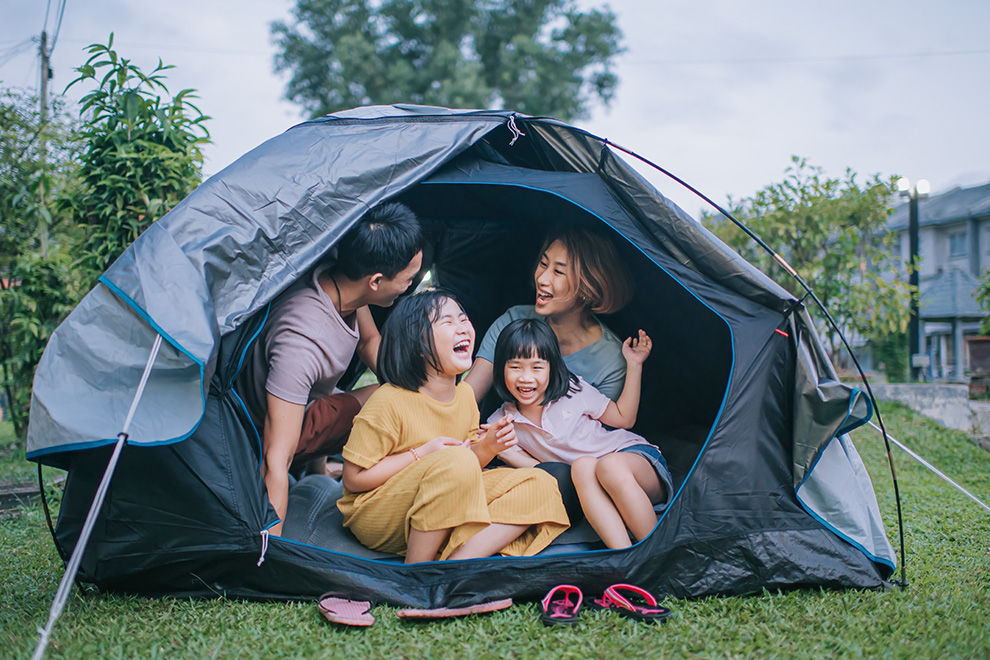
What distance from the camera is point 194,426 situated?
71.0 inches

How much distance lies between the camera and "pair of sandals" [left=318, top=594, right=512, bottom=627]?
6.18 feet

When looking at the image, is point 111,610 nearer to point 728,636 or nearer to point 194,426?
point 194,426

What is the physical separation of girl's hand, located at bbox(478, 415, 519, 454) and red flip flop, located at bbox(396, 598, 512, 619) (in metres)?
0.45

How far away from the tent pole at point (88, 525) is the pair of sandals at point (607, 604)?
114 cm

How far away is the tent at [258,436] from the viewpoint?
1.84 metres

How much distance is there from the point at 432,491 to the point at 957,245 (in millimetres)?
20895

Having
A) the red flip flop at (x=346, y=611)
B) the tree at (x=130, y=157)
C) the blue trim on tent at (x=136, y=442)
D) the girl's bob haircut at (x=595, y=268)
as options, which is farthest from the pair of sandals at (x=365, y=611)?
the tree at (x=130, y=157)

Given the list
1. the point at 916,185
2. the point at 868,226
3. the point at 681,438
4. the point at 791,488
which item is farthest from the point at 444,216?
the point at 916,185

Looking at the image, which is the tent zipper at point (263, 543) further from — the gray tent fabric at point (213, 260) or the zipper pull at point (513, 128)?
the zipper pull at point (513, 128)

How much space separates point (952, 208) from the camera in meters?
19.1

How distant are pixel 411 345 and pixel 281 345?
0.41 meters

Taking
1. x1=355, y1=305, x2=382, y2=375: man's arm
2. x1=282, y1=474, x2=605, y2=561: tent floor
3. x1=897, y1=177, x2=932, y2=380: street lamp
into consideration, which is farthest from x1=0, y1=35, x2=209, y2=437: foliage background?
x1=897, y1=177, x2=932, y2=380: street lamp

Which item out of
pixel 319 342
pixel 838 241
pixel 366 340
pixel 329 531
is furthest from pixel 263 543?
pixel 838 241

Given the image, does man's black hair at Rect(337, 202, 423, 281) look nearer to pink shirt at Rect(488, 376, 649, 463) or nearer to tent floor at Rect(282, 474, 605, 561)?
pink shirt at Rect(488, 376, 649, 463)
